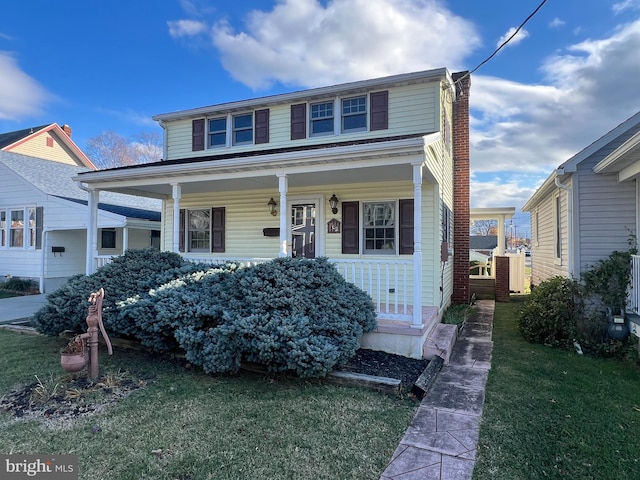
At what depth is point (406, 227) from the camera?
770 cm

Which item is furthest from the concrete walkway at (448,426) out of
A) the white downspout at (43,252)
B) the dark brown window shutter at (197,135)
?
the white downspout at (43,252)

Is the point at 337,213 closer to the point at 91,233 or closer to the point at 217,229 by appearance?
the point at 217,229

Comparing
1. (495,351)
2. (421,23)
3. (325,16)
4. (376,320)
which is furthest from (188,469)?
(325,16)

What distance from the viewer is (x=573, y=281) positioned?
21.9 ft

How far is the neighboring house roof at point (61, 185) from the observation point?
44.9ft

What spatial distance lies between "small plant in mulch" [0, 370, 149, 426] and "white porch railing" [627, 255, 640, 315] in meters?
7.52

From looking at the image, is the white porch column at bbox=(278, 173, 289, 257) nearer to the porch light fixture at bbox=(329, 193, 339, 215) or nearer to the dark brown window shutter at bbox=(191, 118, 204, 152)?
the porch light fixture at bbox=(329, 193, 339, 215)

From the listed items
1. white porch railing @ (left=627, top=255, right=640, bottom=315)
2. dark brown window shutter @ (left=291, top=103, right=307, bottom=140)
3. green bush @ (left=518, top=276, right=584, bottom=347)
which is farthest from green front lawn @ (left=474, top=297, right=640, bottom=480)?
dark brown window shutter @ (left=291, top=103, right=307, bottom=140)

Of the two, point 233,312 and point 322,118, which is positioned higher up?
point 322,118

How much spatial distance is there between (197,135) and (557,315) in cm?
961

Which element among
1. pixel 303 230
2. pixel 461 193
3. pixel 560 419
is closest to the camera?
pixel 560 419

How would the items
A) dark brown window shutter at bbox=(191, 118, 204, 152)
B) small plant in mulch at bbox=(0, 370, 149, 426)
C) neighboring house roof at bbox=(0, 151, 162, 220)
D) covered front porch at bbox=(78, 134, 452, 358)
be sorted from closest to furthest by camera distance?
small plant in mulch at bbox=(0, 370, 149, 426)
covered front porch at bbox=(78, 134, 452, 358)
dark brown window shutter at bbox=(191, 118, 204, 152)
neighboring house roof at bbox=(0, 151, 162, 220)

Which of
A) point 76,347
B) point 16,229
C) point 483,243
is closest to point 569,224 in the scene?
point 76,347

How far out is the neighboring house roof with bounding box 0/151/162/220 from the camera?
44.9ft
